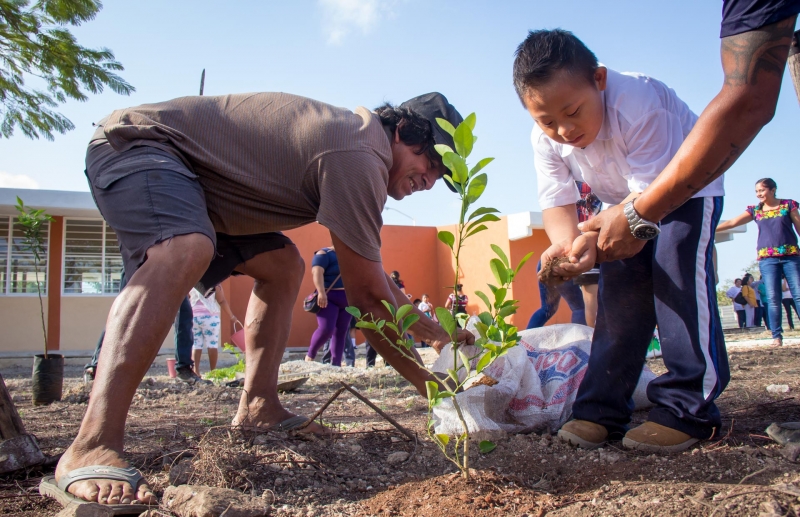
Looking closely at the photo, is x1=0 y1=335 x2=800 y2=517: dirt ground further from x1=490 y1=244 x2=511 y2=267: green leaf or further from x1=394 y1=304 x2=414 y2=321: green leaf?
x1=490 y1=244 x2=511 y2=267: green leaf

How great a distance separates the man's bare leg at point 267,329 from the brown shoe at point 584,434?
111 cm

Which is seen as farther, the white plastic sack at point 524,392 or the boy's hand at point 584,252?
the white plastic sack at point 524,392

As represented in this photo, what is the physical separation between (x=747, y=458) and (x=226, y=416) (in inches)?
94.0

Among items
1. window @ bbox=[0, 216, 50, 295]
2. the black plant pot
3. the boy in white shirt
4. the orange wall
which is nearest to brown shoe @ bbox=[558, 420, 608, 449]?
the boy in white shirt

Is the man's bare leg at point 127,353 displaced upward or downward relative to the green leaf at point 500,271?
downward

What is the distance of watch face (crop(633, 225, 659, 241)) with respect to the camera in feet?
5.75

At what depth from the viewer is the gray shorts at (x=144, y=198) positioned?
173 cm

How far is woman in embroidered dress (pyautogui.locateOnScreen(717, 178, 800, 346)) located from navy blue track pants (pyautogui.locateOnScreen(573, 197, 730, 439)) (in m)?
4.69

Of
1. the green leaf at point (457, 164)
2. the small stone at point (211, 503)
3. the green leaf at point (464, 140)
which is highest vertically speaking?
the green leaf at point (464, 140)

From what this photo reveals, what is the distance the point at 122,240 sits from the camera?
1852 millimetres

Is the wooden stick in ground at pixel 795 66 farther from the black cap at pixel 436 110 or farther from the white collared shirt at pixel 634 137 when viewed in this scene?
the black cap at pixel 436 110

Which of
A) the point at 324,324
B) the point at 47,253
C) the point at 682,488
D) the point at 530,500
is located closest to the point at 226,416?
the point at 530,500

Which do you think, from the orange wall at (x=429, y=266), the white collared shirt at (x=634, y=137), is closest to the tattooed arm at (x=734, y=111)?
the white collared shirt at (x=634, y=137)

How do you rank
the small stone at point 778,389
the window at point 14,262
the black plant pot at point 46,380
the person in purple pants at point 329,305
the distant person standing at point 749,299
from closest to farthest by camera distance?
1. the small stone at point 778,389
2. the black plant pot at point 46,380
3. the person in purple pants at point 329,305
4. the window at point 14,262
5. the distant person standing at point 749,299
